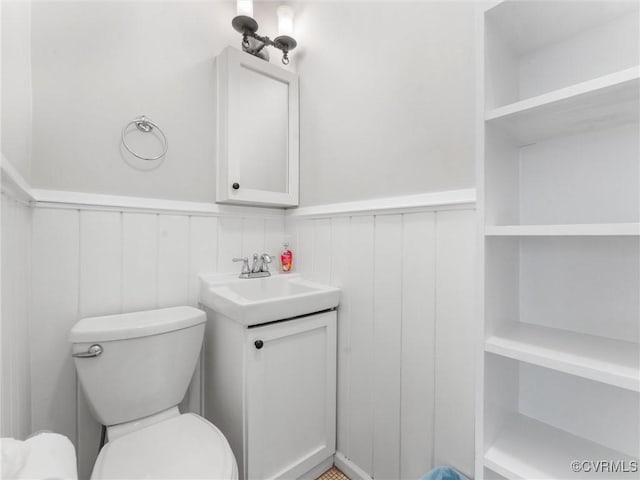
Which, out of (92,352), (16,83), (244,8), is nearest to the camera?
Answer: (16,83)

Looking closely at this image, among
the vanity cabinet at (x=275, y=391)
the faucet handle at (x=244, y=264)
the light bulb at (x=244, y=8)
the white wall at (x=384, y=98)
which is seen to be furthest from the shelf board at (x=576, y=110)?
the light bulb at (x=244, y=8)

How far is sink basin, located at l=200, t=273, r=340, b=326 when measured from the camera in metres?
1.05

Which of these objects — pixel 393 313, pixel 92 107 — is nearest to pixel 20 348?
pixel 92 107

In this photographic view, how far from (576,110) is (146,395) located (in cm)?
148

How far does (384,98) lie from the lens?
3.84 ft

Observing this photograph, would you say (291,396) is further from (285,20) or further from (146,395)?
(285,20)

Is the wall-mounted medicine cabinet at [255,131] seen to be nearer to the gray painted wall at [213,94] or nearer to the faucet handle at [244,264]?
the gray painted wall at [213,94]

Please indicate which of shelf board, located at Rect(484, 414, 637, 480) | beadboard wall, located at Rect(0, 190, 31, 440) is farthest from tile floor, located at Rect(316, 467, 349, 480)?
beadboard wall, located at Rect(0, 190, 31, 440)

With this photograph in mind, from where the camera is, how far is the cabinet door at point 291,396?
42.1 inches

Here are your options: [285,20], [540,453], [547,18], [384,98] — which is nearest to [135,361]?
[540,453]

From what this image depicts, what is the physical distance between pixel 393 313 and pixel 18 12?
1502mm

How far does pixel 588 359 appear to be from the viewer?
60 cm

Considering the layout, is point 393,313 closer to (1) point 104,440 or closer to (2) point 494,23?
(2) point 494,23

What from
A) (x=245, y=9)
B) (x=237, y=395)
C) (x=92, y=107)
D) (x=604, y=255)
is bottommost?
(x=237, y=395)
